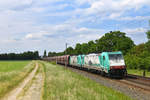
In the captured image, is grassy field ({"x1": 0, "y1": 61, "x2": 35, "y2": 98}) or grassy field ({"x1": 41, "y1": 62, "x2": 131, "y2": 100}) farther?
grassy field ({"x1": 0, "y1": 61, "x2": 35, "y2": 98})

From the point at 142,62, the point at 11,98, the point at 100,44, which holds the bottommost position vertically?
the point at 11,98

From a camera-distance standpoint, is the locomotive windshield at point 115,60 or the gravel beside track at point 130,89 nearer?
the gravel beside track at point 130,89

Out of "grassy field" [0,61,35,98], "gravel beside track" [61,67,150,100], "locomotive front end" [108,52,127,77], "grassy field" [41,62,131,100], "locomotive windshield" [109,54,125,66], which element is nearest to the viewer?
"grassy field" [41,62,131,100]

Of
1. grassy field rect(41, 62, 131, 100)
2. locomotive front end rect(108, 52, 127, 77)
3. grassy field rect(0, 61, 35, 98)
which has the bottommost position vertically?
grassy field rect(0, 61, 35, 98)

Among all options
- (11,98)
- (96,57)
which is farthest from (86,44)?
(11,98)

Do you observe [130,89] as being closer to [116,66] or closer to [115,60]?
[116,66]

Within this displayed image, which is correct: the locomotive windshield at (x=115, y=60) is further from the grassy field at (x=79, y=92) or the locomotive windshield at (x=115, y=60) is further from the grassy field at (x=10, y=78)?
the grassy field at (x=10, y=78)

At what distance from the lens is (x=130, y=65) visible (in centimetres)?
3875

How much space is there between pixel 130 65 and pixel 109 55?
1594 centimetres

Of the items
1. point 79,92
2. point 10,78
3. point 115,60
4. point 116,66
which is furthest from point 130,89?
point 10,78

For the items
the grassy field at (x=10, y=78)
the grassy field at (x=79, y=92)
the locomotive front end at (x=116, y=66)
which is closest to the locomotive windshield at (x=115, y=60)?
the locomotive front end at (x=116, y=66)

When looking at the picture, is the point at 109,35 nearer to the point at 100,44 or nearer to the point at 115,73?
the point at 100,44

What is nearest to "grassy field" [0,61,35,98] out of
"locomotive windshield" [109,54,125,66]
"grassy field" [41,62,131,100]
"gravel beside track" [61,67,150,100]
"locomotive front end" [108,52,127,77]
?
"grassy field" [41,62,131,100]

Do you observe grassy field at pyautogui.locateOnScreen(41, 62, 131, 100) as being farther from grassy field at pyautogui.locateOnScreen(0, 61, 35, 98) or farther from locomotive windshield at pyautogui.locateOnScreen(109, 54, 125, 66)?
locomotive windshield at pyautogui.locateOnScreen(109, 54, 125, 66)
